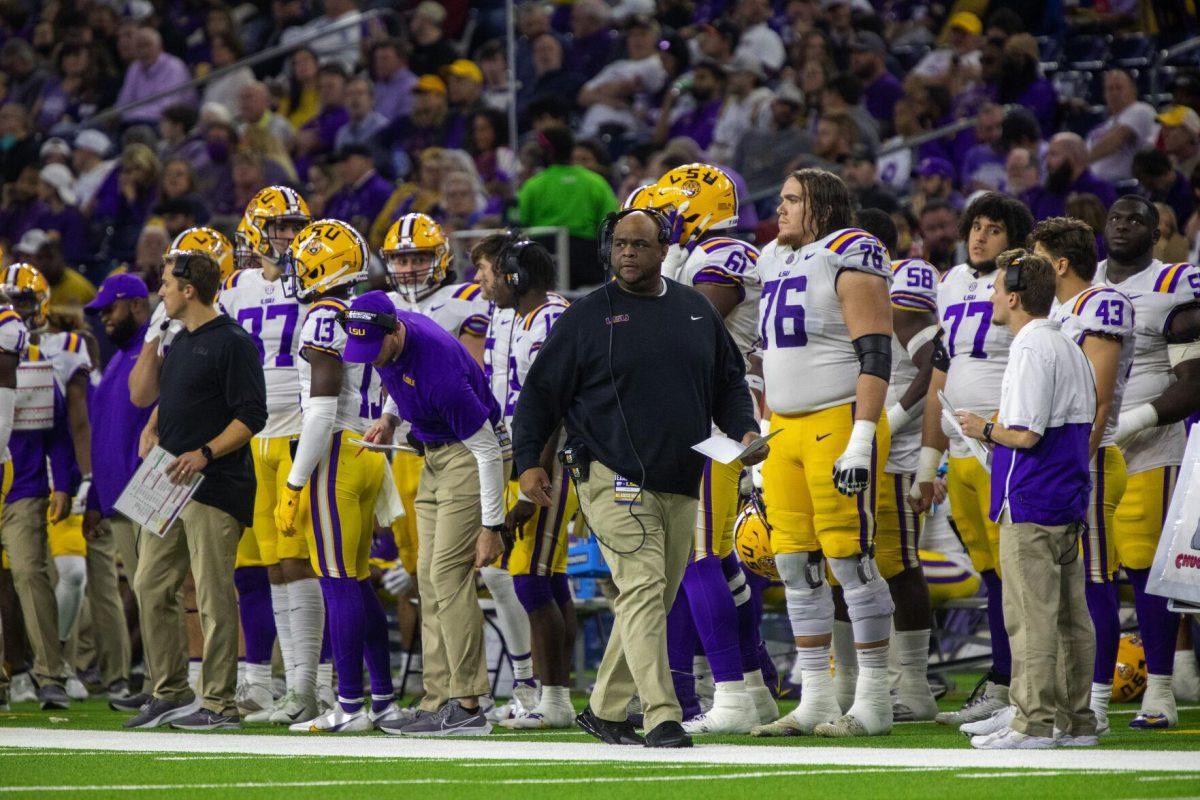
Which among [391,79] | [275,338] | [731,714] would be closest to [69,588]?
[275,338]

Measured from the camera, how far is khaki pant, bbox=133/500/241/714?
29.2ft

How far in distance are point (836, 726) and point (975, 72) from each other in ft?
30.5

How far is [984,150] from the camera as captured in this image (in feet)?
47.7

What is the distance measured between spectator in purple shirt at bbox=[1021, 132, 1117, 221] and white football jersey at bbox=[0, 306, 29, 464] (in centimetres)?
656

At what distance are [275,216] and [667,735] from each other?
4.50 m

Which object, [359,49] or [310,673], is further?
[359,49]

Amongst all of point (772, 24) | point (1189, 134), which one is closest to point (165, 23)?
point (772, 24)

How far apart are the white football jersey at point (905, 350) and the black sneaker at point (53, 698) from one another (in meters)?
4.98

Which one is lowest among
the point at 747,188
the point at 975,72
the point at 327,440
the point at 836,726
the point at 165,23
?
the point at 836,726

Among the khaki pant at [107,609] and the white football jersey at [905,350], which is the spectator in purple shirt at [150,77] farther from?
the white football jersey at [905,350]

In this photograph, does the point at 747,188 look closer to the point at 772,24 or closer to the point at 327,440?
the point at 772,24

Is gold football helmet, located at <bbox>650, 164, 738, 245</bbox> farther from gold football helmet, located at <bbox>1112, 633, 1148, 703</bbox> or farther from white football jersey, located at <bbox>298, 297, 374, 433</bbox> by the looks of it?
gold football helmet, located at <bbox>1112, 633, 1148, 703</bbox>

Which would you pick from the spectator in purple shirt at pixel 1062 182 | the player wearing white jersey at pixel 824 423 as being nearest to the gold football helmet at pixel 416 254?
the player wearing white jersey at pixel 824 423

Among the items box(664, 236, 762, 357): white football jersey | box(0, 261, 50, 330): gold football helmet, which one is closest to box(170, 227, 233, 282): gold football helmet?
box(0, 261, 50, 330): gold football helmet
